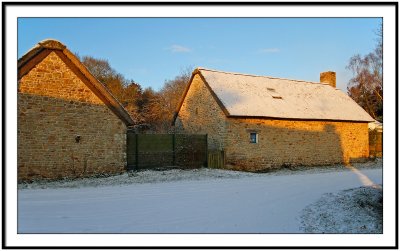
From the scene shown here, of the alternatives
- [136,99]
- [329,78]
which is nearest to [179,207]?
[329,78]

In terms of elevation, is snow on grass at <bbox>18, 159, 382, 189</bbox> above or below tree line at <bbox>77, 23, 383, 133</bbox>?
below

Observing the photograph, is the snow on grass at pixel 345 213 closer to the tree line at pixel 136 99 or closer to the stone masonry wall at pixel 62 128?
the stone masonry wall at pixel 62 128

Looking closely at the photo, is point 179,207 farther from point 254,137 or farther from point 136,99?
point 136,99

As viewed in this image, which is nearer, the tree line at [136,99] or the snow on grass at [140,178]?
the snow on grass at [140,178]

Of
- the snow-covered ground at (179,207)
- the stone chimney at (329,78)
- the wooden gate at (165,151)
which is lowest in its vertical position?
the snow-covered ground at (179,207)

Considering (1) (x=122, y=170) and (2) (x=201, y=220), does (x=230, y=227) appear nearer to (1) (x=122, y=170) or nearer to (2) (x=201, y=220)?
(2) (x=201, y=220)

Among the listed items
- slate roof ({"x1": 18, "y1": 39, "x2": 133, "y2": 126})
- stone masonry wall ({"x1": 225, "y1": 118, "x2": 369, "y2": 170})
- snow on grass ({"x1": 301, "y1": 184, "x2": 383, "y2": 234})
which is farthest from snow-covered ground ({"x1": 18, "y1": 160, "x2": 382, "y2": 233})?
stone masonry wall ({"x1": 225, "y1": 118, "x2": 369, "y2": 170})

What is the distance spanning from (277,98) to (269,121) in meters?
3.12

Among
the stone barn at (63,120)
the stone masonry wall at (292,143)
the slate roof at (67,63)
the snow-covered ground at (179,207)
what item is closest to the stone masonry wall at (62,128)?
the stone barn at (63,120)

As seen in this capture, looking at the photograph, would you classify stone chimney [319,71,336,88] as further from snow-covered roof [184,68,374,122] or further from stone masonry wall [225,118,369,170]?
stone masonry wall [225,118,369,170]

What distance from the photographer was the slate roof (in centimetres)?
1374

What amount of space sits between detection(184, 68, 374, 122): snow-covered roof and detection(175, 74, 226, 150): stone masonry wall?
709mm

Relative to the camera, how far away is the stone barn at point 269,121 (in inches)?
777

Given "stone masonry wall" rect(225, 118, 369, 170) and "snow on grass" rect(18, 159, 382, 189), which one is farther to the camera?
"stone masonry wall" rect(225, 118, 369, 170)
